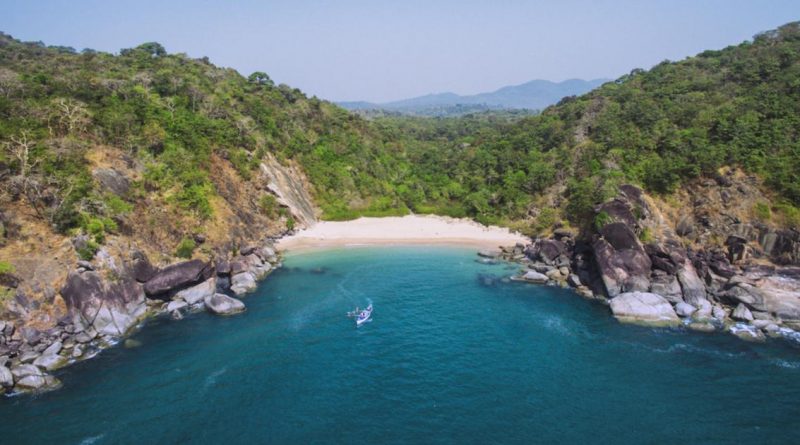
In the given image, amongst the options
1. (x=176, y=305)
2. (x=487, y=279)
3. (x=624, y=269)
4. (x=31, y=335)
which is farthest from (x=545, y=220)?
(x=31, y=335)

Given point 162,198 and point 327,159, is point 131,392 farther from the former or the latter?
point 327,159

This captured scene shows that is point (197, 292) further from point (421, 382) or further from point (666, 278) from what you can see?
point (666, 278)

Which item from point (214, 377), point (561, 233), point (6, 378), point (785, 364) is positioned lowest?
point (214, 377)

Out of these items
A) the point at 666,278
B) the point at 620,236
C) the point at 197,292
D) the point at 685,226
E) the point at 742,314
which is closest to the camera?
the point at 742,314

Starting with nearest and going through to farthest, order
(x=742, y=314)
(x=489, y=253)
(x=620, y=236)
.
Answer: (x=742, y=314) → (x=620, y=236) → (x=489, y=253)

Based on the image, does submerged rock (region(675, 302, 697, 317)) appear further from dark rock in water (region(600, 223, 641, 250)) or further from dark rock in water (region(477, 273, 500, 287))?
dark rock in water (region(477, 273, 500, 287))

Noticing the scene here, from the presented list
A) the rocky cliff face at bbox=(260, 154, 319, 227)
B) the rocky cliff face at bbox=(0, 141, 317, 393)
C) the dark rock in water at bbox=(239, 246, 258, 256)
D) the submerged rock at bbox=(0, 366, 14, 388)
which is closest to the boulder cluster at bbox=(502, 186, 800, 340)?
the dark rock in water at bbox=(239, 246, 258, 256)
